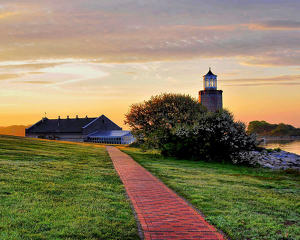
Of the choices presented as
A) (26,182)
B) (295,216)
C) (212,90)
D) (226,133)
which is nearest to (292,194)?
(295,216)

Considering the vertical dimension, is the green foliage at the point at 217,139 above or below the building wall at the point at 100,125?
below

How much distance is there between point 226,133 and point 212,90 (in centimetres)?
4156

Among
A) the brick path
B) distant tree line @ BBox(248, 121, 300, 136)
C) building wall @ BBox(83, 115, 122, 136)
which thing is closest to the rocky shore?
the brick path

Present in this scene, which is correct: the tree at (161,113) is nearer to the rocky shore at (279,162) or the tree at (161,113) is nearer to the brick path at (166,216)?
the rocky shore at (279,162)

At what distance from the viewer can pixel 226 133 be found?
23953 millimetres

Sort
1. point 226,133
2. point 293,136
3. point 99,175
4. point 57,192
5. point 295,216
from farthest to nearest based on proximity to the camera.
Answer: point 293,136 → point 226,133 → point 99,175 → point 57,192 → point 295,216

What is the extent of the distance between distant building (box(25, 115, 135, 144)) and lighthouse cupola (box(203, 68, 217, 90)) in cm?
2080

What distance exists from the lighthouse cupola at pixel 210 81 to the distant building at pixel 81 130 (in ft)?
68.3

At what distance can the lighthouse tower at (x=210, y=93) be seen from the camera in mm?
62906

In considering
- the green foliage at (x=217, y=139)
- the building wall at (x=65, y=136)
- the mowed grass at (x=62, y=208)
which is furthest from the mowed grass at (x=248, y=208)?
the building wall at (x=65, y=136)

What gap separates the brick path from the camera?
5.62 metres

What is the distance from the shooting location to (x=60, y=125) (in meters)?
79.1

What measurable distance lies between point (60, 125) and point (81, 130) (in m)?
11.4

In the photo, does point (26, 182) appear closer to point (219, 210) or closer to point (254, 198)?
point (219, 210)
